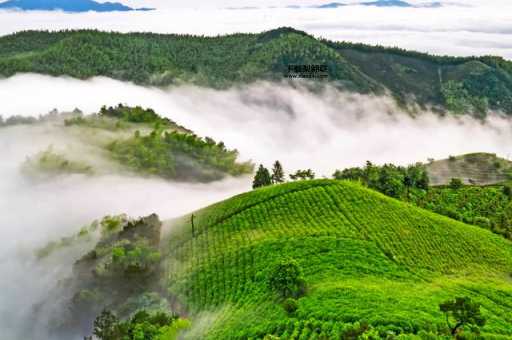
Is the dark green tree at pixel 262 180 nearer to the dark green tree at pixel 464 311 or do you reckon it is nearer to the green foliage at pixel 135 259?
the green foliage at pixel 135 259

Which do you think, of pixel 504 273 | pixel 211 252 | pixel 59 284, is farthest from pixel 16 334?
pixel 504 273

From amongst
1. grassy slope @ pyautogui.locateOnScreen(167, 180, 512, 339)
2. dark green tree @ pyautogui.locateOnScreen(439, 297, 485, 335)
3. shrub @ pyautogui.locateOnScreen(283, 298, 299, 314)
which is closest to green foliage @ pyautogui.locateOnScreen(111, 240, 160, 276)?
grassy slope @ pyautogui.locateOnScreen(167, 180, 512, 339)

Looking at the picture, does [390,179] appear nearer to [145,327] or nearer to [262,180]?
[262,180]

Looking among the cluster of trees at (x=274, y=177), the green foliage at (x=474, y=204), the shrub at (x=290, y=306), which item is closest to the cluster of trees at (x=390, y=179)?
the green foliage at (x=474, y=204)

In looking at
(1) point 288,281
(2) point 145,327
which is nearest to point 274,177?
(1) point 288,281

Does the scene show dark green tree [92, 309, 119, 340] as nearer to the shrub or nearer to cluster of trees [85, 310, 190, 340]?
cluster of trees [85, 310, 190, 340]

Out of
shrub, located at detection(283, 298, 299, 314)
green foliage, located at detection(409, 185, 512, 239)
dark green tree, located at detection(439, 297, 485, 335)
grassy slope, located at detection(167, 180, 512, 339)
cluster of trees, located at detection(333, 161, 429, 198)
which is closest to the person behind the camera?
dark green tree, located at detection(439, 297, 485, 335)
